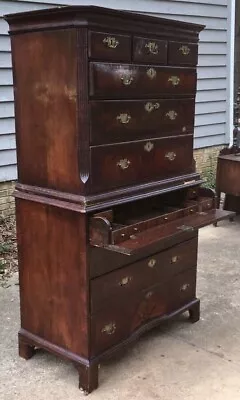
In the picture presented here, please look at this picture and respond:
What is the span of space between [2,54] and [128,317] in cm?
283

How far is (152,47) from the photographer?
2.45 meters

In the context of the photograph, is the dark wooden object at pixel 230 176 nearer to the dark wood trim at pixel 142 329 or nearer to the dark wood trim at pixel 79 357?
the dark wood trim at pixel 142 329

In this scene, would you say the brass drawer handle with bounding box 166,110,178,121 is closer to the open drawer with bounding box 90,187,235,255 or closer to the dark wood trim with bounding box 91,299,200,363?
the open drawer with bounding box 90,187,235,255

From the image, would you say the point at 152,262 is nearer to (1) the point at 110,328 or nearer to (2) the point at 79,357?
(1) the point at 110,328

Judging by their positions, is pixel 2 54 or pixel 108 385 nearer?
pixel 108 385

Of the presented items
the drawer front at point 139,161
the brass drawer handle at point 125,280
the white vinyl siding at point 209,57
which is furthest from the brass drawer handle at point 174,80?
the white vinyl siding at point 209,57

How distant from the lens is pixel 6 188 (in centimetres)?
466

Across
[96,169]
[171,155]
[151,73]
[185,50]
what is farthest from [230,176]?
[96,169]

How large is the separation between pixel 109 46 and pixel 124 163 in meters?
0.55

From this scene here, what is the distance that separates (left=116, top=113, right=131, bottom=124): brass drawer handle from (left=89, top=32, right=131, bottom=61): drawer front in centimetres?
26

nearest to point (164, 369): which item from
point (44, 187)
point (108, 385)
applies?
point (108, 385)

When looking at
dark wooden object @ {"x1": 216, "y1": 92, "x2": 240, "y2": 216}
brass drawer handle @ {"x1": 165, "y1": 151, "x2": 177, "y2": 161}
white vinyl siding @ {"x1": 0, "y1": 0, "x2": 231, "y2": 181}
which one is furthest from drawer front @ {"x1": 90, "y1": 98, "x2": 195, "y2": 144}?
white vinyl siding @ {"x1": 0, "y1": 0, "x2": 231, "y2": 181}

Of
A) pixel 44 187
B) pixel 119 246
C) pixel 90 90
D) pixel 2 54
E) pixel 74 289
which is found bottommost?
pixel 74 289

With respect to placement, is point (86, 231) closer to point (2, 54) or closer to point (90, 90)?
point (90, 90)
